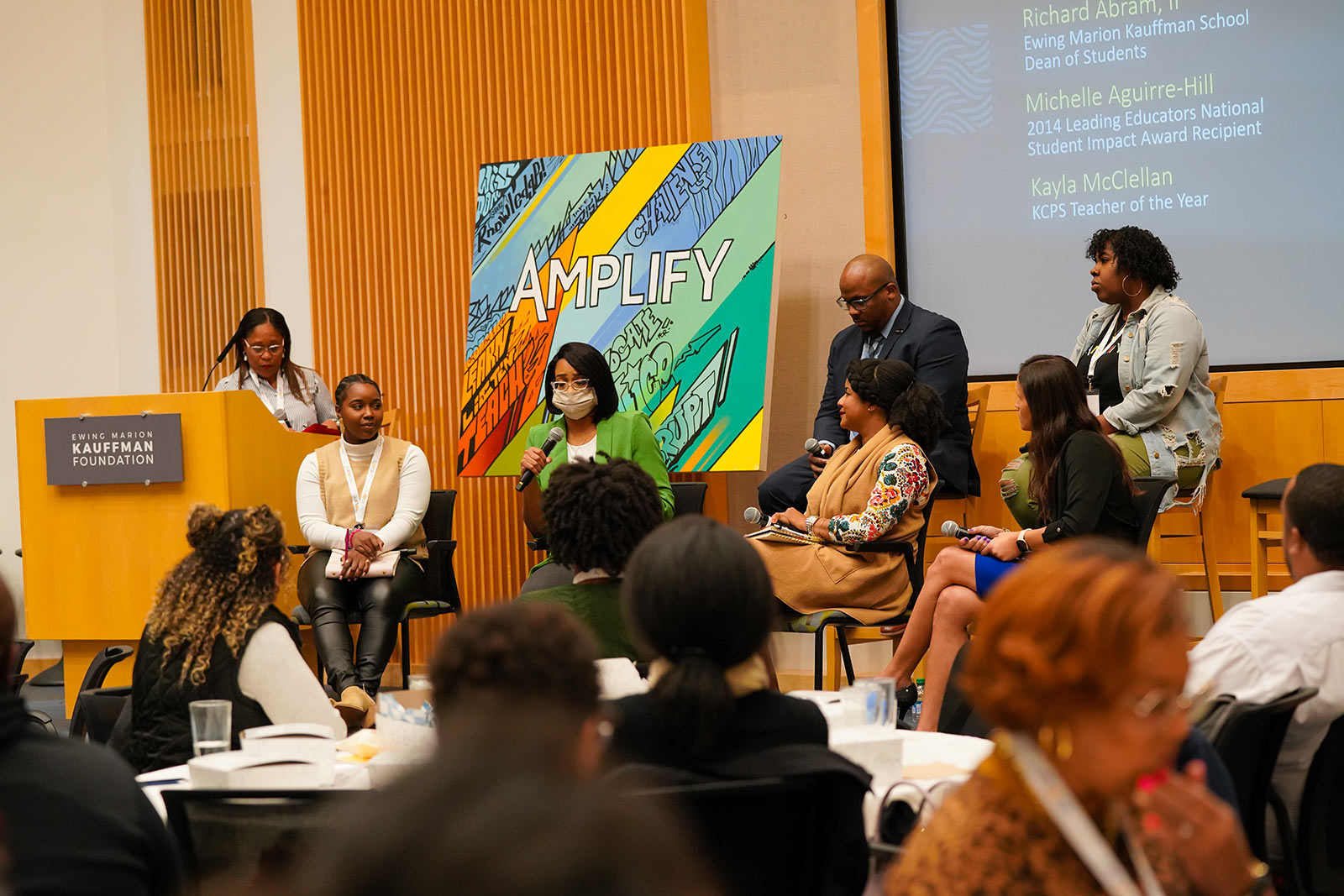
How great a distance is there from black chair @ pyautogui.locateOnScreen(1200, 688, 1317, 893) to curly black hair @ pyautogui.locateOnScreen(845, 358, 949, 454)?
2423 millimetres

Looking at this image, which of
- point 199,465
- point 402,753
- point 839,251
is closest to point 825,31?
point 839,251

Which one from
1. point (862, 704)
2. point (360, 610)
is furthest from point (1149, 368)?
point (862, 704)

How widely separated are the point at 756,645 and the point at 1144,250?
3.96 metres

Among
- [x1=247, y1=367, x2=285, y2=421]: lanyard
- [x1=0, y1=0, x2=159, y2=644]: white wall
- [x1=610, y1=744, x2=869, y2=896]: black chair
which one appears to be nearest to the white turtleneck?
[x1=247, y1=367, x2=285, y2=421]: lanyard

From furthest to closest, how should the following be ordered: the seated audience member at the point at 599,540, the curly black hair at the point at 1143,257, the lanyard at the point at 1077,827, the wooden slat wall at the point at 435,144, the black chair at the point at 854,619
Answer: the wooden slat wall at the point at 435,144
the curly black hair at the point at 1143,257
the black chair at the point at 854,619
the seated audience member at the point at 599,540
the lanyard at the point at 1077,827

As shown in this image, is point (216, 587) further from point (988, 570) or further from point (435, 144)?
point (435, 144)

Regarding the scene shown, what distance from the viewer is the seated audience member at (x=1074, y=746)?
47.6 inches

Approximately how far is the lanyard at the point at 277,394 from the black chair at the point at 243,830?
176 inches

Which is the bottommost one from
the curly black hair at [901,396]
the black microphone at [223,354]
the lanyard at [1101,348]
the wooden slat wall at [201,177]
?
the curly black hair at [901,396]

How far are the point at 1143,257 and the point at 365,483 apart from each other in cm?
324

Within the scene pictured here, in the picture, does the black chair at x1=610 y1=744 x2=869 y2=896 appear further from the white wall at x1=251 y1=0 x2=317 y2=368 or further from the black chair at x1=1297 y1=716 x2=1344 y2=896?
the white wall at x1=251 y1=0 x2=317 y2=368

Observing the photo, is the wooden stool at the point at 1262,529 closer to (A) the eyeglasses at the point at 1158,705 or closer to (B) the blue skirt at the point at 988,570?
(B) the blue skirt at the point at 988,570

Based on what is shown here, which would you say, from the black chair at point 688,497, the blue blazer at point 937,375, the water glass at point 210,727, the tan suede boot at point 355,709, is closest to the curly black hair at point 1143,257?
the blue blazer at point 937,375

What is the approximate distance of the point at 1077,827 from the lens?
1.19 metres
